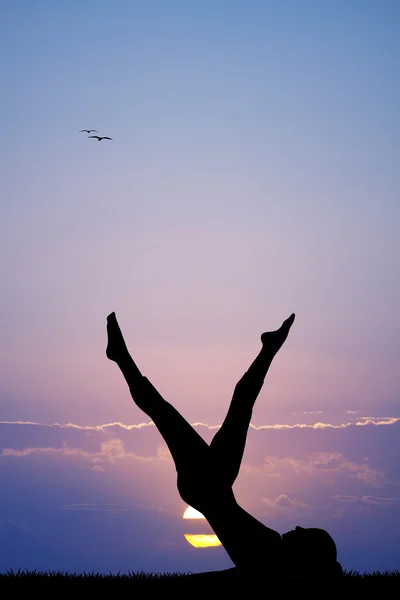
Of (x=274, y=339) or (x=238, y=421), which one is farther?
(x=274, y=339)

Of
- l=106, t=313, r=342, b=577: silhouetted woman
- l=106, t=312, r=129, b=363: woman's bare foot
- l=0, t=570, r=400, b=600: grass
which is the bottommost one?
l=0, t=570, r=400, b=600: grass

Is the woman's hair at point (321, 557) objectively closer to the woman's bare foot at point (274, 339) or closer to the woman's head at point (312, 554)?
the woman's head at point (312, 554)

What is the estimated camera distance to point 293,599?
15047mm

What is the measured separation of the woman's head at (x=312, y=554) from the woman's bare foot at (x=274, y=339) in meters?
3.76

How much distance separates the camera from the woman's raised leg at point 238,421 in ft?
52.3

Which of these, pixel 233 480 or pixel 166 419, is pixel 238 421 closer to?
pixel 233 480

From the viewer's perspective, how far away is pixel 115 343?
16562 mm

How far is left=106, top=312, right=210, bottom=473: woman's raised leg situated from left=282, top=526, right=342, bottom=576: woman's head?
2448 mm

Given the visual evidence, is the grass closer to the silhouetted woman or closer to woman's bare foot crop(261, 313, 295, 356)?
the silhouetted woman

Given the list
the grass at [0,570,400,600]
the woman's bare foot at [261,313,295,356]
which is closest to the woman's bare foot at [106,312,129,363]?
the woman's bare foot at [261,313,295,356]

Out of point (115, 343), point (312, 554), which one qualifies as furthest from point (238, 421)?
point (115, 343)

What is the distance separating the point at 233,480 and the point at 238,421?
49.2 inches

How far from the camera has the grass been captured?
15336 mm

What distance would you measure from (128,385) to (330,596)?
5.90 m
